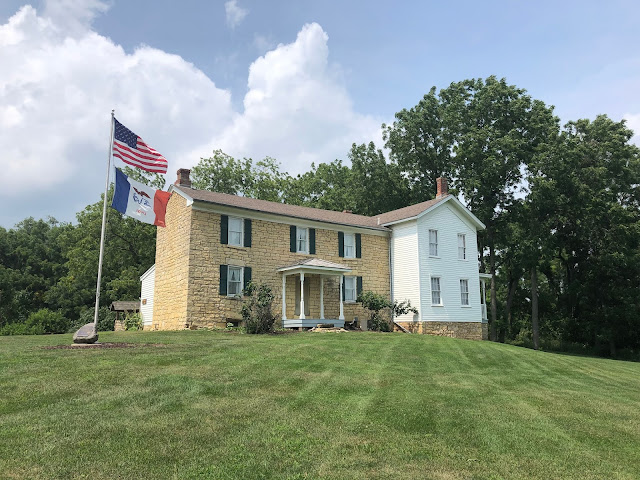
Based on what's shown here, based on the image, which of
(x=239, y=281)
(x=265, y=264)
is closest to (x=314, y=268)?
(x=265, y=264)

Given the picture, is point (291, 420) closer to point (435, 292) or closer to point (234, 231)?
point (234, 231)

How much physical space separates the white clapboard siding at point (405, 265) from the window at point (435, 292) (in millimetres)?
1007

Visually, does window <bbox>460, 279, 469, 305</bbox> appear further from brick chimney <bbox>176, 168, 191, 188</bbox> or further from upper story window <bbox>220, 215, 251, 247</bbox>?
brick chimney <bbox>176, 168, 191, 188</bbox>

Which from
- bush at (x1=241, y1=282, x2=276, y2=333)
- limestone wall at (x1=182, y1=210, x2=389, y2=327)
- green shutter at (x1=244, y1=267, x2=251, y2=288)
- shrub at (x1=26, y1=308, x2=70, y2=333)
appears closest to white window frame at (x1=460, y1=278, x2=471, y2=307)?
limestone wall at (x1=182, y1=210, x2=389, y2=327)

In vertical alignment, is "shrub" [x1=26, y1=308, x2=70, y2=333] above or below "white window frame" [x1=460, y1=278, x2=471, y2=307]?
below

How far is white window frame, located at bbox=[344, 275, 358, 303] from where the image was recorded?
24750 millimetres

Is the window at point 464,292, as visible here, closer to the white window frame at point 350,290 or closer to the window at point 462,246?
the window at point 462,246

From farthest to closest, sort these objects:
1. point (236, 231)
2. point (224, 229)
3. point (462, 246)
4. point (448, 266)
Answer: point (462, 246)
point (448, 266)
point (236, 231)
point (224, 229)

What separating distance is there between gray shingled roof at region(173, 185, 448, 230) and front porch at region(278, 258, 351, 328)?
8.53ft

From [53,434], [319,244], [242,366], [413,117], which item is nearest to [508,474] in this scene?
[53,434]

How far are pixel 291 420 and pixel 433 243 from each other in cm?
2097

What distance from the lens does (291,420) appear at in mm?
6430

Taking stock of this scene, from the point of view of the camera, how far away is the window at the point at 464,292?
27203mm

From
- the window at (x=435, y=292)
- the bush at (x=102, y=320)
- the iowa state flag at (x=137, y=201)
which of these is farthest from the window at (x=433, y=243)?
the bush at (x=102, y=320)
